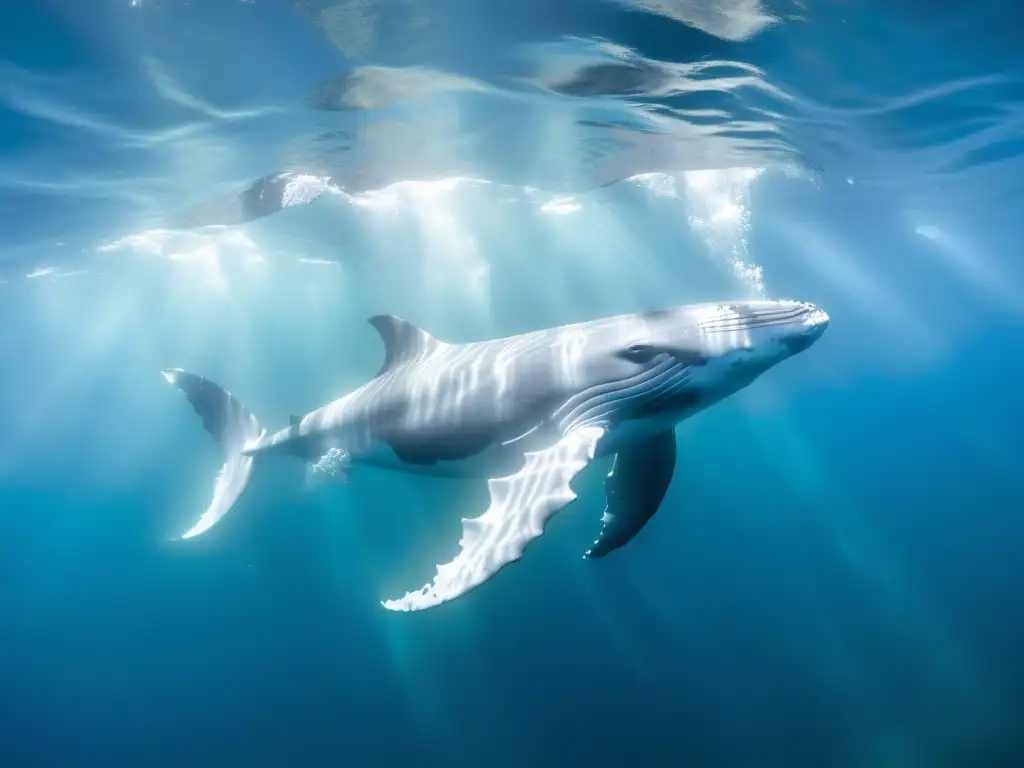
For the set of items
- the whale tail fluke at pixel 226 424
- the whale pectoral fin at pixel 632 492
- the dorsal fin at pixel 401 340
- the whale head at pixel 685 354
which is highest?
the whale tail fluke at pixel 226 424

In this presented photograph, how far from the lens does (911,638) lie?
20.2m

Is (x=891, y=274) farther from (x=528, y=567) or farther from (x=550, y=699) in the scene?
(x=550, y=699)

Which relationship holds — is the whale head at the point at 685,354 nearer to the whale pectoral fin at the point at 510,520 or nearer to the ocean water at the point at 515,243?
the whale pectoral fin at the point at 510,520

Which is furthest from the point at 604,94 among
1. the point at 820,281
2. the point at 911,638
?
→ the point at 820,281

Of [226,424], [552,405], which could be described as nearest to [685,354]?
[552,405]

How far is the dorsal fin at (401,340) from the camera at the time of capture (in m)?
9.50

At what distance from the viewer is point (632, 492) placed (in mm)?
7895

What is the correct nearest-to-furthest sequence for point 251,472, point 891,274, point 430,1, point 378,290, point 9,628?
1. point 430,1
2. point 251,472
3. point 9,628
4. point 378,290
5. point 891,274

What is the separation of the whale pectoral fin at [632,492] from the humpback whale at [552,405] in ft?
0.05

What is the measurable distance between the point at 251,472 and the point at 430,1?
34.3 feet

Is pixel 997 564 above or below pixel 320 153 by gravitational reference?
below

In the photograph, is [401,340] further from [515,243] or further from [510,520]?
[515,243]

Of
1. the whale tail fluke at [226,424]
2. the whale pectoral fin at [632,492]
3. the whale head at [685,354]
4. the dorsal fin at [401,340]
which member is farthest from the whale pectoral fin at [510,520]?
the whale tail fluke at [226,424]

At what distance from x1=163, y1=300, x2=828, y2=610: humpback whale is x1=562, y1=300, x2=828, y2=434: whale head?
12 millimetres
